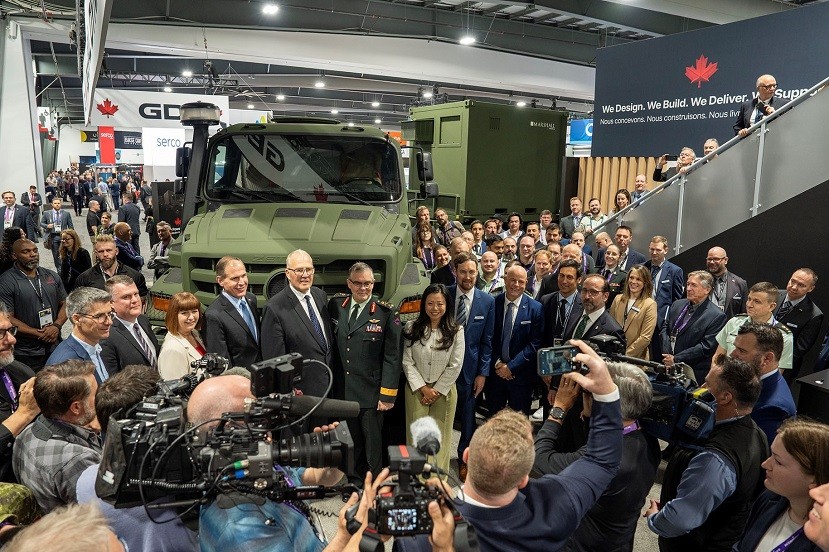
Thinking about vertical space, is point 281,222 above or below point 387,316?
above

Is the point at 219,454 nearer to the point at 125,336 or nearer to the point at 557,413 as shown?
the point at 557,413

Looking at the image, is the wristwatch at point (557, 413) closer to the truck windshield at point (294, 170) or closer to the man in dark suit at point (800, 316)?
the man in dark suit at point (800, 316)

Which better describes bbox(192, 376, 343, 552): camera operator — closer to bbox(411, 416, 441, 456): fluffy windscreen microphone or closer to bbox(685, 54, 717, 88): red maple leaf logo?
bbox(411, 416, 441, 456): fluffy windscreen microphone

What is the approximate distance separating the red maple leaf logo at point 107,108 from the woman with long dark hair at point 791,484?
14.2 meters

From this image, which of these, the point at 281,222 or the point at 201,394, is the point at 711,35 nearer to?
the point at 281,222

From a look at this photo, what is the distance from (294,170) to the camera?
616 cm

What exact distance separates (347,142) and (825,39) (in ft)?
25.3

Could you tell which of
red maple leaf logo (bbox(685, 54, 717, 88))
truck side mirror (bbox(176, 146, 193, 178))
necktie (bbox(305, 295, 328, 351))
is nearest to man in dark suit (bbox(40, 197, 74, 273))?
truck side mirror (bbox(176, 146, 193, 178))

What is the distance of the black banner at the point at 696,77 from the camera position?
9.59 m

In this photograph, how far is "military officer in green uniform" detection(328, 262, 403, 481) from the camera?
4441 millimetres

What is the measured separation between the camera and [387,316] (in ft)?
14.7

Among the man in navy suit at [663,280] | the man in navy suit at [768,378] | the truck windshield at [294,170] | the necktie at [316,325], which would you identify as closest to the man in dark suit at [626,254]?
the man in navy suit at [663,280]

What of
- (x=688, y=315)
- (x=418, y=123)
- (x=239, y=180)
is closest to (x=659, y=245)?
(x=688, y=315)

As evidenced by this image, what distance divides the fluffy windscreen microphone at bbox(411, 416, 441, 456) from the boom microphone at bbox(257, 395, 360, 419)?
0.23m
